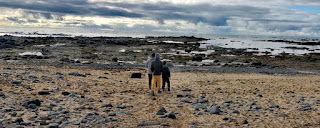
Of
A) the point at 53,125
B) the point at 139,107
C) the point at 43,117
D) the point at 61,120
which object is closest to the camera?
the point at 53,125

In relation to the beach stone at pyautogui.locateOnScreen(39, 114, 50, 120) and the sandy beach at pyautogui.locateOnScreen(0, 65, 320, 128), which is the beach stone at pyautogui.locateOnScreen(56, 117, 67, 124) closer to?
the sandy beach at pyautogui.locateOnScreen(0, 65, 320, 128)

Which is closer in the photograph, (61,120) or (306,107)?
(61,120)

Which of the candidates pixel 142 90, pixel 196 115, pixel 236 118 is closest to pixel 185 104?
pixel 196 115

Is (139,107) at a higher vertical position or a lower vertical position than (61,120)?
lower

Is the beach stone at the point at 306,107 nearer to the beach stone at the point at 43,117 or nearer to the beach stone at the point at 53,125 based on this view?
the beach stone at the point at 53,125

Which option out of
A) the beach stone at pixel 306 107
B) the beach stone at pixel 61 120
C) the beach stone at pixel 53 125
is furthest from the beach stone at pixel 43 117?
the beach stone at pixel 306 107

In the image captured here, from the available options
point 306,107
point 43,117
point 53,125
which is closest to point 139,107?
point 43,117

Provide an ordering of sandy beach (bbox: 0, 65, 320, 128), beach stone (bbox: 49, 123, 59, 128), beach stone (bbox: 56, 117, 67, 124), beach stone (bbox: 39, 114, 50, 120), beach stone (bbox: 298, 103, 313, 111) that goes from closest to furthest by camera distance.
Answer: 1. beach stone (bbox: 49, 123, 59, 128)
2. beach stone (bbox: 56, 117, 67, 124)
3. beach stone (bbox: 39, 114, 50, 120)
4. sandy beach (bbox: 0, 65, 320, 128)
5. beach stone (bbox: 298, 103, 313, 111)

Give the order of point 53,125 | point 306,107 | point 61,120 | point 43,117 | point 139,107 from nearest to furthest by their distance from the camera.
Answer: point 53,125, point 61,120, point 43,117, point 139,107, point 306,107

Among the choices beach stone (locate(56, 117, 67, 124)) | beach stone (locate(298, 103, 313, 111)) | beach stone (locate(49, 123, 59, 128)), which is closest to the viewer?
beach stone (locate(49, 123, 59, 128))

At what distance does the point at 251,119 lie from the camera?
10039mm

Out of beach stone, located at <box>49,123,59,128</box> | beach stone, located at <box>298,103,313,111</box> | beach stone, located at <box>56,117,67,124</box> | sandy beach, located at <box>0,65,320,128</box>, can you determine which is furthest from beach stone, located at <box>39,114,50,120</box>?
beach stone, located at <box>298,103,313,111</box>

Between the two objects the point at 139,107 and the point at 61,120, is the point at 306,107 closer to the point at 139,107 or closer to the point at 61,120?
the point at 139,107

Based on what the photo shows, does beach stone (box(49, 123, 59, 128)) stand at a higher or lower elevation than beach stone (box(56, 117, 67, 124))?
higher
